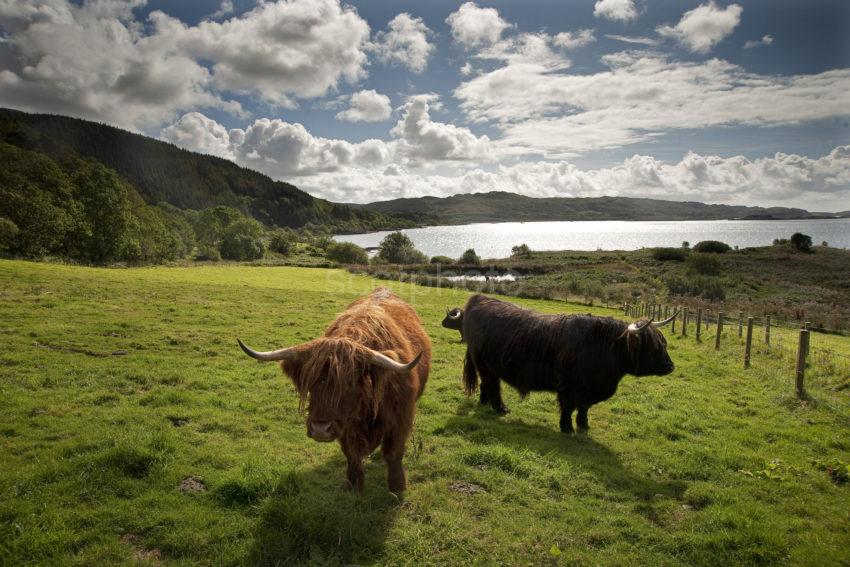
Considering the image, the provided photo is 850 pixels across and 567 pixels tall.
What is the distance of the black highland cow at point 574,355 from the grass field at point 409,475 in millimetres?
769

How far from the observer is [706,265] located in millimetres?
52250

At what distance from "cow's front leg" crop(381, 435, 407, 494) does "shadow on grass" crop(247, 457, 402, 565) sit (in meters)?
0.13

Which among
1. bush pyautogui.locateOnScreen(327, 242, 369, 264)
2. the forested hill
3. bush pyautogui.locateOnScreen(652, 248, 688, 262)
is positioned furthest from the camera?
the forested hill

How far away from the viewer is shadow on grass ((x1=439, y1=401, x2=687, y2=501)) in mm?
5617

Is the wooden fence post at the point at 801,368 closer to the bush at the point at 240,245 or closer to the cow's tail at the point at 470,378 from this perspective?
the cow's tail at the point at 470,378

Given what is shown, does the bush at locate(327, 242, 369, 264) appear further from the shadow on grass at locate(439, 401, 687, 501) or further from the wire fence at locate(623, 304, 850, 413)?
the shadow on grass at locate(439, 401, 687, 501)

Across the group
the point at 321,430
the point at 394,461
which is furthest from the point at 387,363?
the point at 394,461

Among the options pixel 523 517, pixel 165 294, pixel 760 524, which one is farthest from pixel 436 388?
pixel 165 294

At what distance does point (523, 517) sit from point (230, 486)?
10.8 ft

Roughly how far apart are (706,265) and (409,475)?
191 ft

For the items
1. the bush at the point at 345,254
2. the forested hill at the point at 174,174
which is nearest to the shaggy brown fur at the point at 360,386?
the bush at the point at 345,254

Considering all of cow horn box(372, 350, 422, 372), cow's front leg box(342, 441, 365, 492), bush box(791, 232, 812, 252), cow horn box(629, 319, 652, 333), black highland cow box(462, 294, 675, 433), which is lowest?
cow's front leg box(342, 441, 365, 492)

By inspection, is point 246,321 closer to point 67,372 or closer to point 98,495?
point 67,372

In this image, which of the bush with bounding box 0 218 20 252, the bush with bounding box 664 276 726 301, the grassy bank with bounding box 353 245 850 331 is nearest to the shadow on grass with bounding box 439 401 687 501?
the grassy bank with bounding box 353 245 850 331
